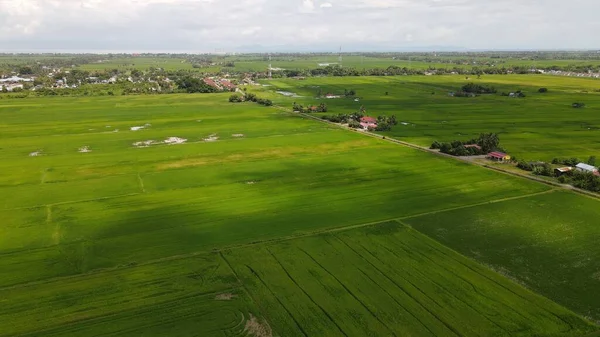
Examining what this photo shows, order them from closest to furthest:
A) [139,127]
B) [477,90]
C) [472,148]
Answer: [472,148]
[139,127]
[477,90]

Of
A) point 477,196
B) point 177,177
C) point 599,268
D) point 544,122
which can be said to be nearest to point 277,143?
point 177,177

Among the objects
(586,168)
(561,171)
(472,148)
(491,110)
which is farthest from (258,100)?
(586,168)

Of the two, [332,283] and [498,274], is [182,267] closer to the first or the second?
[332,283]

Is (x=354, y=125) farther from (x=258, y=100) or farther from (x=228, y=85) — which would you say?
(x=228, y=85)

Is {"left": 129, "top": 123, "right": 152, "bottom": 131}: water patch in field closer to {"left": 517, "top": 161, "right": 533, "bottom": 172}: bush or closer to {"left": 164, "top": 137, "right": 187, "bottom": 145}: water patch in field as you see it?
{"left": 164, "top": 137, "right": 187, "bottom": 145}: water patch in field

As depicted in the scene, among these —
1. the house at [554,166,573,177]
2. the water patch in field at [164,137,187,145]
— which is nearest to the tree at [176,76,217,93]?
the water patch in field at [164,137,187,145]

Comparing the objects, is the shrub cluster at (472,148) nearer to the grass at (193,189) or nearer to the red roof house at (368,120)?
the grass at (193,189)
